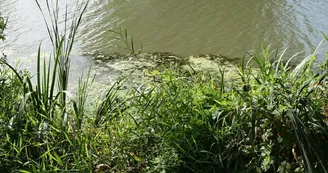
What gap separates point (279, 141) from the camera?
153 centimetres

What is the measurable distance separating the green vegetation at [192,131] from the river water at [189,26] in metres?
2.01

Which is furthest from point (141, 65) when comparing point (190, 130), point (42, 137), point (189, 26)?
point (190, 130)

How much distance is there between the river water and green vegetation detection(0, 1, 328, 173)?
6.58 ft

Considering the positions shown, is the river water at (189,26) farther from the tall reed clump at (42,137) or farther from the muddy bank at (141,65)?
the tall reed clump at (42,137)

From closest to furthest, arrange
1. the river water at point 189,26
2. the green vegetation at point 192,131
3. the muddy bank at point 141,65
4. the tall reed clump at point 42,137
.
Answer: the green vegetation at point 192,131 → the tall reed clump at point 42,137 → the muddy bank at point 141,65 → the river water at point 189,26

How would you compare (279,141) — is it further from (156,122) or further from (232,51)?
(232,51)

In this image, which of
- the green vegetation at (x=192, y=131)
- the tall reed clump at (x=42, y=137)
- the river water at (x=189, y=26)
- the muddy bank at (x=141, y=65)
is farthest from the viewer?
the river water at (x=189, y=26)

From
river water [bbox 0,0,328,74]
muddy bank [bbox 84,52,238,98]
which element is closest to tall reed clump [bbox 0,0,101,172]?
muddy bank [bbox 84,52,238,98]

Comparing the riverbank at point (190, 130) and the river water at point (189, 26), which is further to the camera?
the river water at point (189, 26)

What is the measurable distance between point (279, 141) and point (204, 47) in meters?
2.59

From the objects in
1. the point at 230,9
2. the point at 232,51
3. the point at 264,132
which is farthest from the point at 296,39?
the point at 264,132

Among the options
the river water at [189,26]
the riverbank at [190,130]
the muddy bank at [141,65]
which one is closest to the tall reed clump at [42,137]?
the riverbank at [190,130]

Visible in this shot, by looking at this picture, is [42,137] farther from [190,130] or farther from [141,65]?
[141,65]

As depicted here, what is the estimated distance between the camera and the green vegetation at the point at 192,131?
60.7 inches
